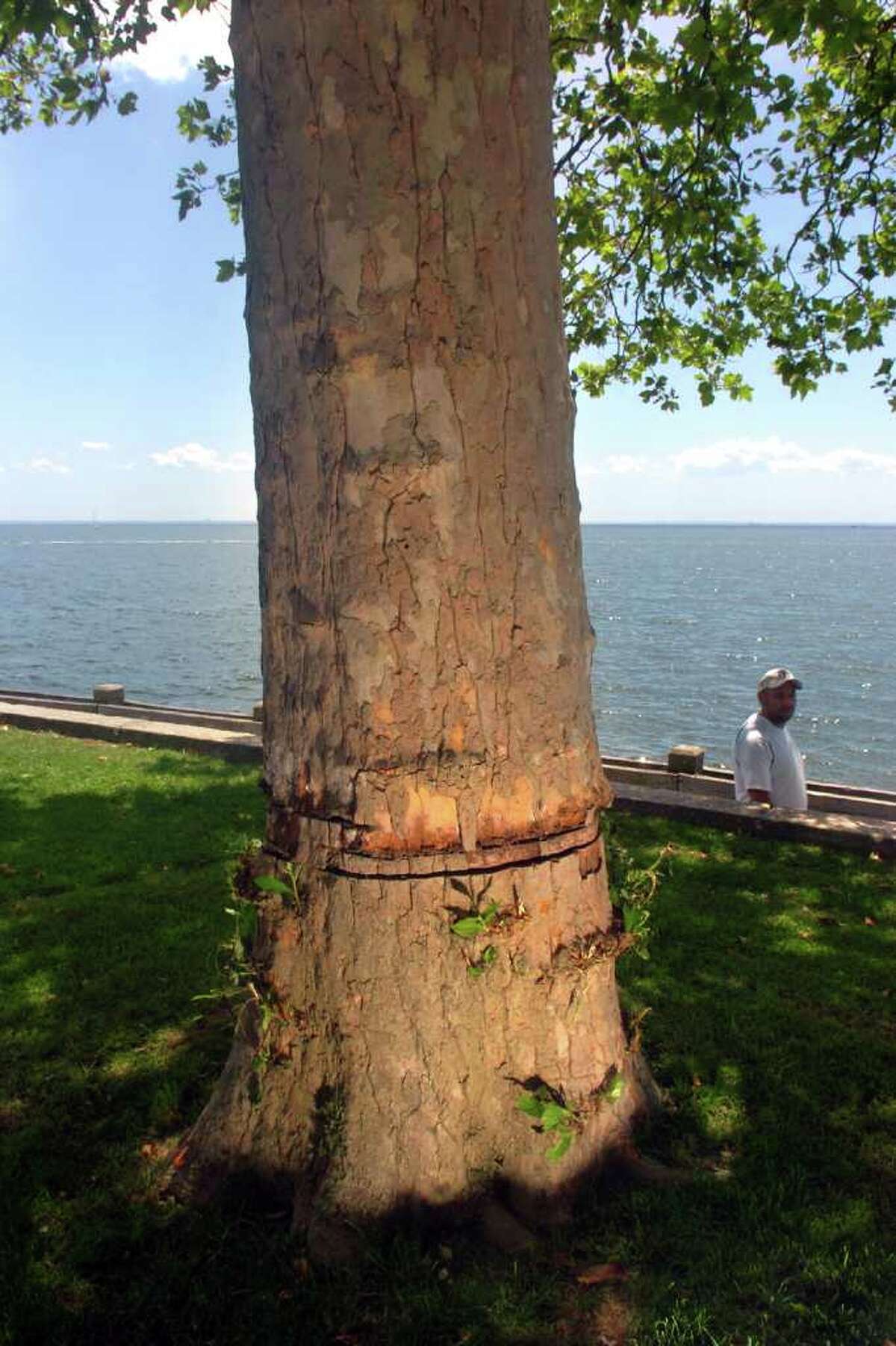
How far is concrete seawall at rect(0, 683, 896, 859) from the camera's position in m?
6.93

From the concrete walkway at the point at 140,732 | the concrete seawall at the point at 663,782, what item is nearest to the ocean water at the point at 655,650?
the concrete seawall at the point at 663,782

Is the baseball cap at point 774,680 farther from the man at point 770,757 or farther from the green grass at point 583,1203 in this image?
the green grass at point 583,1203

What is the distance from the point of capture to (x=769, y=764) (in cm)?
735

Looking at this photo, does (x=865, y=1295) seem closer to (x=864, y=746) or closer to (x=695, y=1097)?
(x=695, y=1097)

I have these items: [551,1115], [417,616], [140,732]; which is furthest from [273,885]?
[140,732]

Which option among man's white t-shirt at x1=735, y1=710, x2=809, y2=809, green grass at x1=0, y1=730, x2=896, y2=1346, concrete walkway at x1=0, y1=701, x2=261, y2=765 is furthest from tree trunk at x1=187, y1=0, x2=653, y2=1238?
concrete walkway at x1=0, y1=701, x2=261, y2=765

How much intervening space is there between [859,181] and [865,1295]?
338 inches

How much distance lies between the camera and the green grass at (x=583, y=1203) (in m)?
2.49

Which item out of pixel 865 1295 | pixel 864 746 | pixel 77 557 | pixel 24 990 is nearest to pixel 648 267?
pixel 24 990

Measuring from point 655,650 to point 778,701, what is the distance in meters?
40.0

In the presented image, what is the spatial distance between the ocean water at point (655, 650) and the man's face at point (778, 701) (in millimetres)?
16424

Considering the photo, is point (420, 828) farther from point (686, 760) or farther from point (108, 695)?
point (108, 695)

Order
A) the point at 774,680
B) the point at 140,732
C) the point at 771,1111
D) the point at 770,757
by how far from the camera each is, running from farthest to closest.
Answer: the point at 140,732
the point at 770,757
the point at 774,680
the point at 771,1111

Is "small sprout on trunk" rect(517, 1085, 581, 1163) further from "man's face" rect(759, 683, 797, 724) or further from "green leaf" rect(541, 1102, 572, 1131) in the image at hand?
"man's face" rect(759, 683, 797, 724)
